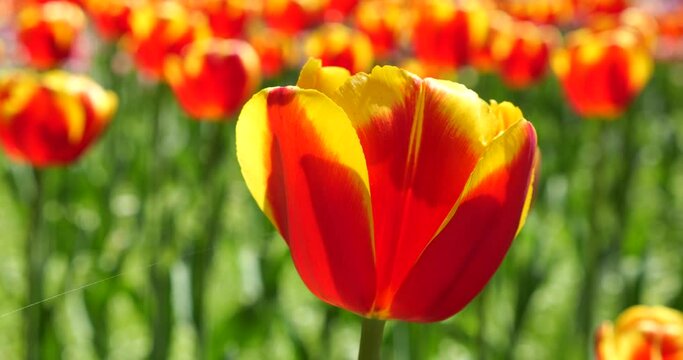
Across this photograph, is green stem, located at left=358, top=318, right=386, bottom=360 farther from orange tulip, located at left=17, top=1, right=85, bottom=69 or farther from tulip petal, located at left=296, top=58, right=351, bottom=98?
orange tulip, located at left=17, top=1, right=85, bottom=69

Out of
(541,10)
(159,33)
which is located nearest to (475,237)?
(159,33)

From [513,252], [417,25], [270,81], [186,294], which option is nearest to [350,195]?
[186,294]

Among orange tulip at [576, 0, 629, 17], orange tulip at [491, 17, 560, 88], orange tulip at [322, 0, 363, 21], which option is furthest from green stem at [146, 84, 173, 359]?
orange tulip at [576, 0, 629, 17]

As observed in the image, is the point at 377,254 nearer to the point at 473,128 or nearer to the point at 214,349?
the point at 473,128

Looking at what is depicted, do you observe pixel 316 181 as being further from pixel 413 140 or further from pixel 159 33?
pixel 159 33

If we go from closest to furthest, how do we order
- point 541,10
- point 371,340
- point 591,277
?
point 371,340 < point 591,277 < point 541,10

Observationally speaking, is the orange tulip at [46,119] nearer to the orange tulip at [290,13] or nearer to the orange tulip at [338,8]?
the orange tulip at [290,13]
